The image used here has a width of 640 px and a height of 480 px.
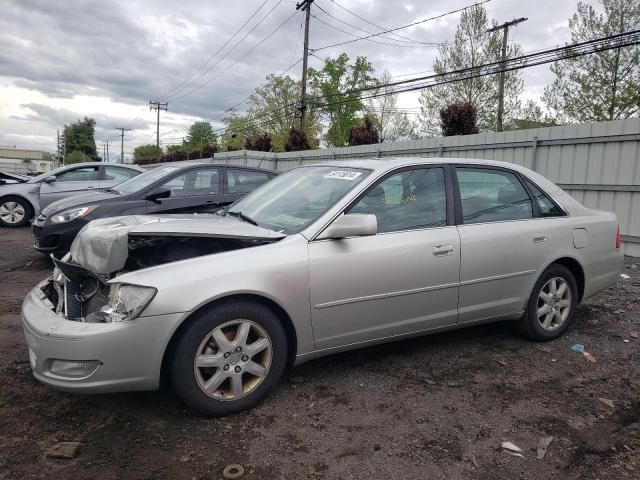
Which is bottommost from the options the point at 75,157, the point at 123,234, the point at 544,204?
the point at 123,234

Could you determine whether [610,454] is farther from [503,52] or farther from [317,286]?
[503,52]

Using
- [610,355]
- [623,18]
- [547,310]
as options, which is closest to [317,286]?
[547,310]

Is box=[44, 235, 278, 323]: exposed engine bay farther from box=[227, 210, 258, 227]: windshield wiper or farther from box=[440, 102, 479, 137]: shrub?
box=[440, 102, 479, 137]: shrub

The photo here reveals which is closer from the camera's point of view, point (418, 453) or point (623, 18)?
point (418, 453)

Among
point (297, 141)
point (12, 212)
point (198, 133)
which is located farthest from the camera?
point (198, 133)

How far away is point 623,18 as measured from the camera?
21.0m

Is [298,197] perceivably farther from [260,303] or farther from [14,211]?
[14,211]

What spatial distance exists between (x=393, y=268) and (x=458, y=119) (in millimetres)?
9060

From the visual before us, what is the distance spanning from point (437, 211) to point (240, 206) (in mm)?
1628

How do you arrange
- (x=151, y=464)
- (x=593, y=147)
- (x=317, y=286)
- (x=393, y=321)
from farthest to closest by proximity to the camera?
1. (x=593, y=147)
2. (x=393, y=321)
3. (x=317, y=286)
4. (x=151, y=464)

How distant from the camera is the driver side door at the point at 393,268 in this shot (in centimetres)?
304

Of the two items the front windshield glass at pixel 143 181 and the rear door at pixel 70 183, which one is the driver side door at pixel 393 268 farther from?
the rear door at pixel 70 183

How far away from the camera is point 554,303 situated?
413 centimetres

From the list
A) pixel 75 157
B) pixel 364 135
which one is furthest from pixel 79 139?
pixel 364 135
